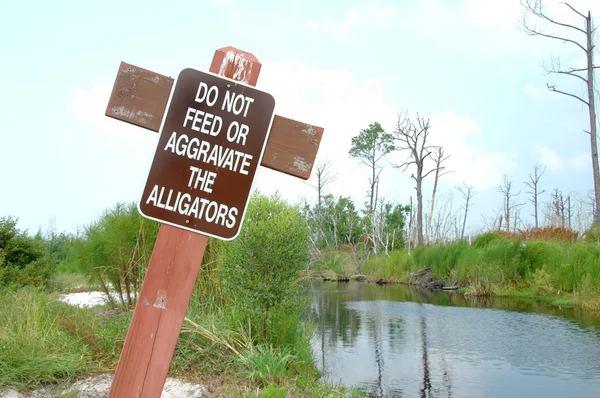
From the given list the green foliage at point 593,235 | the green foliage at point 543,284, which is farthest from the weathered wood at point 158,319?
the green foliage at point 593,235

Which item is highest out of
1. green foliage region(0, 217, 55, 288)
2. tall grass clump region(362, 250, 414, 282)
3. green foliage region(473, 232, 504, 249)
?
green foliage region(473, 232, 504, 249)

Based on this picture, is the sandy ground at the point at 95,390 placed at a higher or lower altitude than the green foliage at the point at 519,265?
lower

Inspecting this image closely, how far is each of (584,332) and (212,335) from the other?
25.3 ft

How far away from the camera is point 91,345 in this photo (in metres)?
5.11

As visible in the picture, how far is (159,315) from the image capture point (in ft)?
6.66

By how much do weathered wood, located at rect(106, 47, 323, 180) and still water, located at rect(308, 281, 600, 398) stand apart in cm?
452

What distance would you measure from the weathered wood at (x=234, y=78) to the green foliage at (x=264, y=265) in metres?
3.43

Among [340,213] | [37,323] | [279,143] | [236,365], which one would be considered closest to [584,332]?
[236,365]

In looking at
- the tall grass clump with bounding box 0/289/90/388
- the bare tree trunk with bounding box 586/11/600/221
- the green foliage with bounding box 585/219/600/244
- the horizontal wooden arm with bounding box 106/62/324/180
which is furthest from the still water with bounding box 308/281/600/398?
the bare tree trunk with bounding box 586/11/600/221

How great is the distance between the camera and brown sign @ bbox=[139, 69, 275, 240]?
2.07 m

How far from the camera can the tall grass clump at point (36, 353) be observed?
13.9ft

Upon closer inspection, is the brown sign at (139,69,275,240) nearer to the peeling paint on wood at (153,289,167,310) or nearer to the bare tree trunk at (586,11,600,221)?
→ the peeling paint on wood at (153,289,167,310)

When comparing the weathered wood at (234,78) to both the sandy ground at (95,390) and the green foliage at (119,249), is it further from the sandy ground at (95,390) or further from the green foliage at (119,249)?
the green foliage at (119,249)

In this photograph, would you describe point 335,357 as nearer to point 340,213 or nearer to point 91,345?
point 91,345
